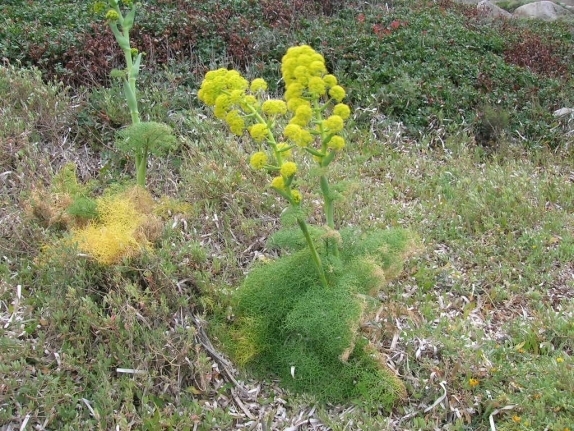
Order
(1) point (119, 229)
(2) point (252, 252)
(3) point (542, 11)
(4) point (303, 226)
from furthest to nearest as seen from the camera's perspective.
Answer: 1. (3) point (542, 11)
2. (2) point (252, 252)
3. (1) point (119, 229)
4. (4) point (303, 226)

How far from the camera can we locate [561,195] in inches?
204

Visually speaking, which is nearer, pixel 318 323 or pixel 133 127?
pixel 318 323

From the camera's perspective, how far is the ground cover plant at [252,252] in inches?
127

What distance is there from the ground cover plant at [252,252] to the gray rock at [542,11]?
187 inches

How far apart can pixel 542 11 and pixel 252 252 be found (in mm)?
9094

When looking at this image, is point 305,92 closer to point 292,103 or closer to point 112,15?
point 292,103

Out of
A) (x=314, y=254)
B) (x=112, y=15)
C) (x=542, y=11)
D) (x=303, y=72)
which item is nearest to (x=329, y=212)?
(x=314, y=254)

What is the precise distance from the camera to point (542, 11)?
1095 cm

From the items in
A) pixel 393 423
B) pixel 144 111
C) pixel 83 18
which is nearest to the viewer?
A: pixel 393 423

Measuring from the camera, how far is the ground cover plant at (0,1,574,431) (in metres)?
3.22

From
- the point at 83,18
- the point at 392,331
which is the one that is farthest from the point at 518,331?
the point at 83,18

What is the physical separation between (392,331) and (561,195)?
2.40 m

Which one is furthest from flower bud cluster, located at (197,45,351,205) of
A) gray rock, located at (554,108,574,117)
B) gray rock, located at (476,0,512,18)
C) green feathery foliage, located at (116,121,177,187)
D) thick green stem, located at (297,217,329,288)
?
gray rock, located at (476,0,512,18)

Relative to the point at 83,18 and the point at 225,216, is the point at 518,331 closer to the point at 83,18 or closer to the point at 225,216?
the point at 225,216
